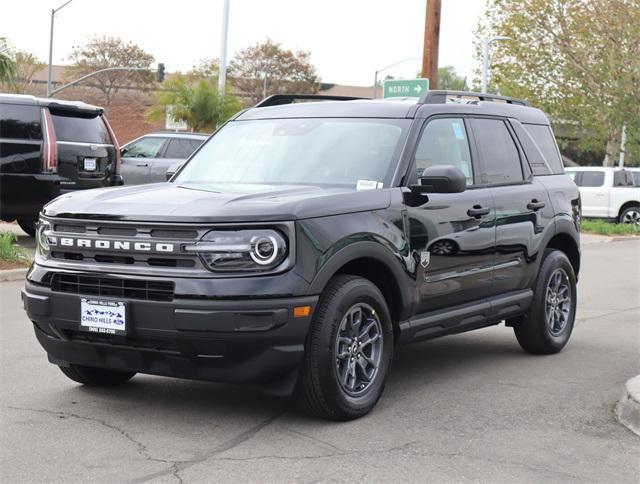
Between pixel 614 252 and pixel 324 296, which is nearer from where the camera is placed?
pixel 324 296

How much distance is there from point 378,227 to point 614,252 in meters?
16.0

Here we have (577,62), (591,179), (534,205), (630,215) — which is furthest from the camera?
(577,62)

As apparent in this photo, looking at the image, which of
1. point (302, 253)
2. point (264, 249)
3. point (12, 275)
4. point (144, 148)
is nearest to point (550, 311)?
point (302, 253)

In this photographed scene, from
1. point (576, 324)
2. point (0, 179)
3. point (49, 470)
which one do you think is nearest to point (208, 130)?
point (0, 179)

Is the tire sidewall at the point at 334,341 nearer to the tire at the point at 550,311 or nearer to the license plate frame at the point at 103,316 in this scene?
the license plate frame at the point at 103,316

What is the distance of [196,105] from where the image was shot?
1219 inches

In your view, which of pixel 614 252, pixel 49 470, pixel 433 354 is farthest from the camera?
pixel 614 252

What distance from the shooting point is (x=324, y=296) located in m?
5.78

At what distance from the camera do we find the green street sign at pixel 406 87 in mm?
19864

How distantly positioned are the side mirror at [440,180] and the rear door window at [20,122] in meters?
8.91

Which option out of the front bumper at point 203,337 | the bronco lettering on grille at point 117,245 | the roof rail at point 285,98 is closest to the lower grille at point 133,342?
the front bumper at point 203,337

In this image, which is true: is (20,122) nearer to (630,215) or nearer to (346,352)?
(346,352)

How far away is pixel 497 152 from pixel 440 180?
1539mm

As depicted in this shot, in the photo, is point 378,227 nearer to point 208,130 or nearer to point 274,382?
point 274,382
